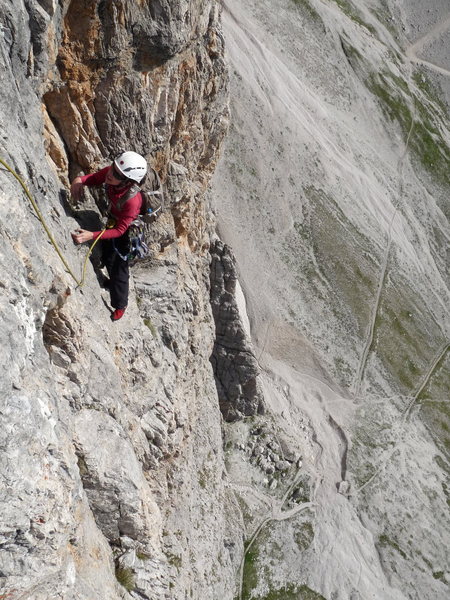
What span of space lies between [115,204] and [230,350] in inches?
1073

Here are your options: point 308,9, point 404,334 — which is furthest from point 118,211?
point 308,9

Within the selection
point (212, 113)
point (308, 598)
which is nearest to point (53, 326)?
point (212, 113)

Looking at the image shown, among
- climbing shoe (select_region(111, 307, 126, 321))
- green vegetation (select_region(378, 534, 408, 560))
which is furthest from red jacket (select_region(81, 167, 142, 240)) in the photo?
green vegetation (select_region(378, 534, 408, 560))

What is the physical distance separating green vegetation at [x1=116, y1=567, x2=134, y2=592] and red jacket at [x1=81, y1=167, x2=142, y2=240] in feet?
31.4

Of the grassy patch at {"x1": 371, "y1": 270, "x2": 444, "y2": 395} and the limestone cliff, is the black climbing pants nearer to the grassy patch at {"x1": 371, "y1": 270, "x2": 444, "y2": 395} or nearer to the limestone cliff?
the limestone cliff

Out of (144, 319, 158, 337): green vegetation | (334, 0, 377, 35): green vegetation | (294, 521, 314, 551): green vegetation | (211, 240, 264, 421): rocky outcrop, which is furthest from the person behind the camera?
(334, 0, 377, 35): green vegetation

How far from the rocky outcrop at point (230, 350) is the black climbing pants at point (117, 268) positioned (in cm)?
2289

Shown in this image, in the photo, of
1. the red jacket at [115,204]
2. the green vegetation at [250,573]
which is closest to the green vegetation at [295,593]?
the green vegetation at [250,573]

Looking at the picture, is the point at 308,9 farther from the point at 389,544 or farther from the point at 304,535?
the point at 389,544

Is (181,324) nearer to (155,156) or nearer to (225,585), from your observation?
(155,156)

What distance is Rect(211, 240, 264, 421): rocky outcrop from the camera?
4050 cm

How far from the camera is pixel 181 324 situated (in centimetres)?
2392

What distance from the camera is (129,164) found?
15.1 metres

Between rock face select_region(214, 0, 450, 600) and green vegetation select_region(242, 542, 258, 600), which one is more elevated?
rock face select_region(214, 0, 450, 600)
